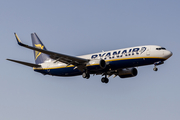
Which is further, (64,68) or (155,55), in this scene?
(64,68)

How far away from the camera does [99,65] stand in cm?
5166

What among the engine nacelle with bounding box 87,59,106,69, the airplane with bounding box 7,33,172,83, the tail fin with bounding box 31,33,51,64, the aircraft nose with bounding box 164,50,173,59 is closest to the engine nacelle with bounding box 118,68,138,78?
the airplane with bounding box 7,33,172,83

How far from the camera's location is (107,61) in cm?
5291

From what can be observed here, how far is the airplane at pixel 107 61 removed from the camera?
1988 inches

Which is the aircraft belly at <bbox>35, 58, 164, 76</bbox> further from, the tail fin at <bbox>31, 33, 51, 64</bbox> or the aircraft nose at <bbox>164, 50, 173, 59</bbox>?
the tail fin at <bbox>31, 33, 51, 64</bbox>

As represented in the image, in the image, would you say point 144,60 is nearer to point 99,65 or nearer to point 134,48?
point 134,48

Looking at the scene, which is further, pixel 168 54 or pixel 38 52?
pixel 38 52

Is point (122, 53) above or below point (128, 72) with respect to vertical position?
above

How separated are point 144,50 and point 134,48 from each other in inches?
66.8

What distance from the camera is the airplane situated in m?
50.5

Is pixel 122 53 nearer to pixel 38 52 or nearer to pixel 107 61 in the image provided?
pixel 107 61

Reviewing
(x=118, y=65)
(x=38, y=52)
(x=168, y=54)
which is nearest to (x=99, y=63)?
(x=118, y=65)

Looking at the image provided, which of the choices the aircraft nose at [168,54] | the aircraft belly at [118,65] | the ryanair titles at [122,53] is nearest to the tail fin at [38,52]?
the aircraft belly at [118,65]

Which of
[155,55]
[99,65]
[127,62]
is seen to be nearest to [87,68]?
[99,65]
